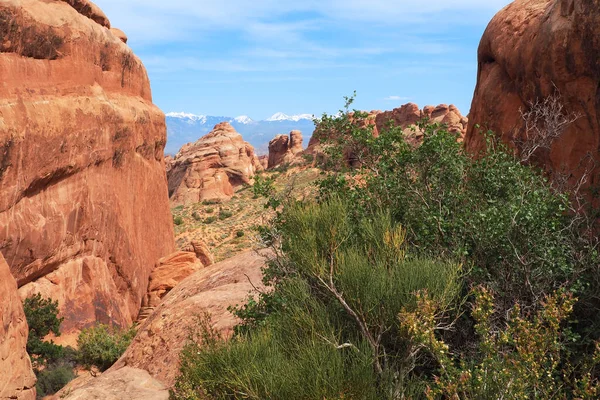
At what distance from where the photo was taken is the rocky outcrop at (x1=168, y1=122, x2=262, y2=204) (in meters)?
68.7

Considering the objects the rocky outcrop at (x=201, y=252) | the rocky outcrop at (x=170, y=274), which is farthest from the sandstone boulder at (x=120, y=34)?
the rocky outcrop at (x=170, y=274)

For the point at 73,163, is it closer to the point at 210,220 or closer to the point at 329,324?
the point at 329,324

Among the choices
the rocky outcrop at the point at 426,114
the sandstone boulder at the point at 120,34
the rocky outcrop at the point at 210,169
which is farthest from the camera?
the rocky outcrop at the point at 210,169

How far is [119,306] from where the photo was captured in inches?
1089

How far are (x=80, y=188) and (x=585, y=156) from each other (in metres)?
20.7

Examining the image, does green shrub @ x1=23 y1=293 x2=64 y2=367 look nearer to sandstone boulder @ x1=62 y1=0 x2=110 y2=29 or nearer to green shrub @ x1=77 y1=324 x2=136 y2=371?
green shrub @ x1=77 y1=324 x2=136 y2=371

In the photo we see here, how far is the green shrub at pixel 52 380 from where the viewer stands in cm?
1938

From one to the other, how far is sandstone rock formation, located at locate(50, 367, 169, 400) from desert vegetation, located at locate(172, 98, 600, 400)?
7.01ft

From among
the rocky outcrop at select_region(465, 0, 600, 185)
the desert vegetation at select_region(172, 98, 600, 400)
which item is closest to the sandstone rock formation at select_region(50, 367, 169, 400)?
the desert vegetation at select_region(172, 98, 600, 400)

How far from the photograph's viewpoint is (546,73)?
1424cm

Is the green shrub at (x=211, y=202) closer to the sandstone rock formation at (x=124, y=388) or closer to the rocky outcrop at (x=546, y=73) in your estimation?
the rocky outcrop at (x=546, y=73)

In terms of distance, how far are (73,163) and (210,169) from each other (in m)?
47.5

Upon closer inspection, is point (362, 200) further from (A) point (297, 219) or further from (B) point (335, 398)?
(B) point (335, 398)

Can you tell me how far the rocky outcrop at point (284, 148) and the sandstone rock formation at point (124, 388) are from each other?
80602mm
